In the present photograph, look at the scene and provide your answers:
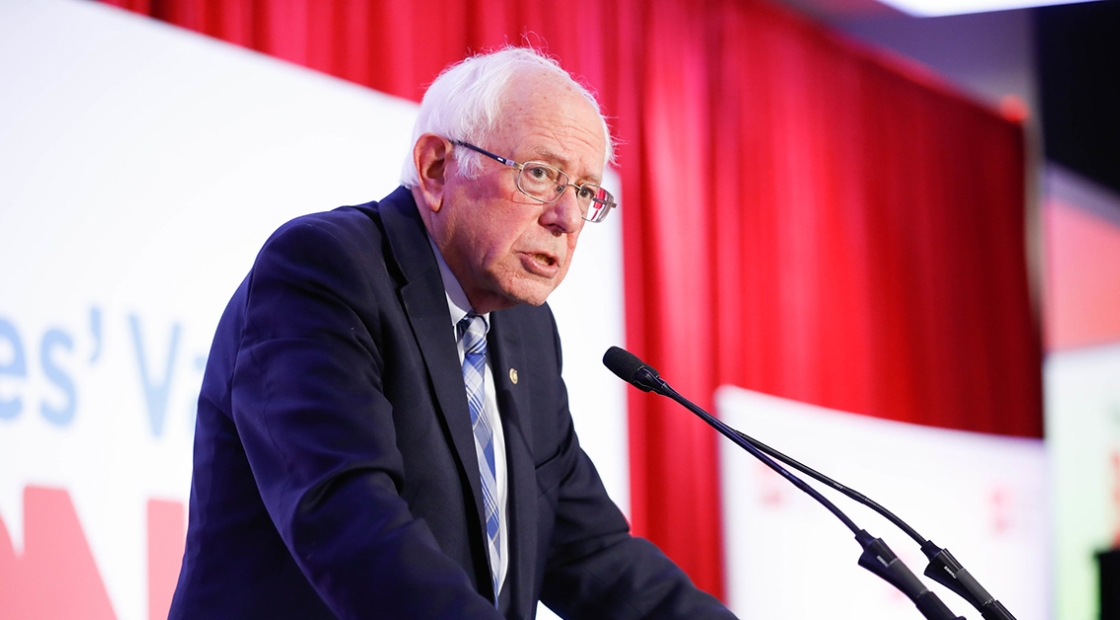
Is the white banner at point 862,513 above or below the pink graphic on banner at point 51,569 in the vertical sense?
below

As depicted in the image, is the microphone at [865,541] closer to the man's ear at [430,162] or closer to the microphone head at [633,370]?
the microphone head at [633,370]

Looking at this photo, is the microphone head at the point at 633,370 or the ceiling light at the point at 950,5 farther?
the ceiling light at the point at 950,5

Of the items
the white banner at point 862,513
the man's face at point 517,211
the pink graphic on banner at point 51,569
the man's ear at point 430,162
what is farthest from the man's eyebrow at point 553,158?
the white banner at point 862,513

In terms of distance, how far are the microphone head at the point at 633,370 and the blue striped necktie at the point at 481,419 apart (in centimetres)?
23

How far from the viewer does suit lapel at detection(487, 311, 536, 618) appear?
1.73 m

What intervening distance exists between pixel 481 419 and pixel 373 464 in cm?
43

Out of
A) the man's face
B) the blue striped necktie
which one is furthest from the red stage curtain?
the blue striped necktie

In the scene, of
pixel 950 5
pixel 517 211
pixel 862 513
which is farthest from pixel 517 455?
pixel 950 5

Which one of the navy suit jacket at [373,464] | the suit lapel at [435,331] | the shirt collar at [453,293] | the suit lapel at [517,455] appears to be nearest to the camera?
the navy suit jacket at [373,464]

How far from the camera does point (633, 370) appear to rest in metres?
1.70

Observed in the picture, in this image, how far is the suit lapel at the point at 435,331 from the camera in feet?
5.35

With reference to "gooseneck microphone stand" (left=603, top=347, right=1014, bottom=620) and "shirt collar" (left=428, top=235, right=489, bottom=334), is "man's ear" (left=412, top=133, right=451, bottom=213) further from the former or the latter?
"gooseneck microphone stand" (left=603, top=347, right=1014, bottom=620)

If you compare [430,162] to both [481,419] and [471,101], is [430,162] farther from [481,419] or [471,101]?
[481,419]

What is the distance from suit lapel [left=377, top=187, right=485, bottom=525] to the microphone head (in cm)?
24
